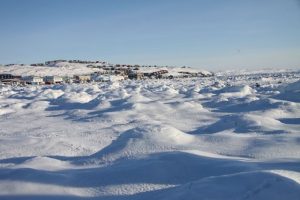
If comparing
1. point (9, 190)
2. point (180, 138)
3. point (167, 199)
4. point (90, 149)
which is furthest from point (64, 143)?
point (167, 199)

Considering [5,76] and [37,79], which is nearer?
[37,79]

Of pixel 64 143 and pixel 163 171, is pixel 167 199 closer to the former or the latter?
pixel 163 171

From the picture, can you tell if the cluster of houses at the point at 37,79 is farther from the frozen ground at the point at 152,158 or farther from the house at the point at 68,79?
the frozen ground at the point at 152,158

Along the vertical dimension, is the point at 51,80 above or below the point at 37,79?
below

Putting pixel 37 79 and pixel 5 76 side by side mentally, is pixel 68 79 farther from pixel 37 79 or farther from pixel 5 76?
pixel 5 76

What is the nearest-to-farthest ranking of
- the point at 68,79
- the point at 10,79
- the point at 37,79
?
the point at 37,79 → the point at 10,79 → the point at 68,79

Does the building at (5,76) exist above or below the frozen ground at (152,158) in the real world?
below

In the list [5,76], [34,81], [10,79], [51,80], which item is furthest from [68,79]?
[5,76]

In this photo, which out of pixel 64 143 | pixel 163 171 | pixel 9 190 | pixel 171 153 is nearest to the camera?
pixel 9 190

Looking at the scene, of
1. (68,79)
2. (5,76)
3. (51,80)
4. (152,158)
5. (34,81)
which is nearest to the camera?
(152,158)

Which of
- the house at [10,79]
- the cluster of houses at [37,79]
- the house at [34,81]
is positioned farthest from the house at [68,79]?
the house at [10,79]

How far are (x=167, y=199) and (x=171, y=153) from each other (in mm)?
1842

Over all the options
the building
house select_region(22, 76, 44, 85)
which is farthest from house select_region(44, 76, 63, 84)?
the building

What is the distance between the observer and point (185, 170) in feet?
18.9
